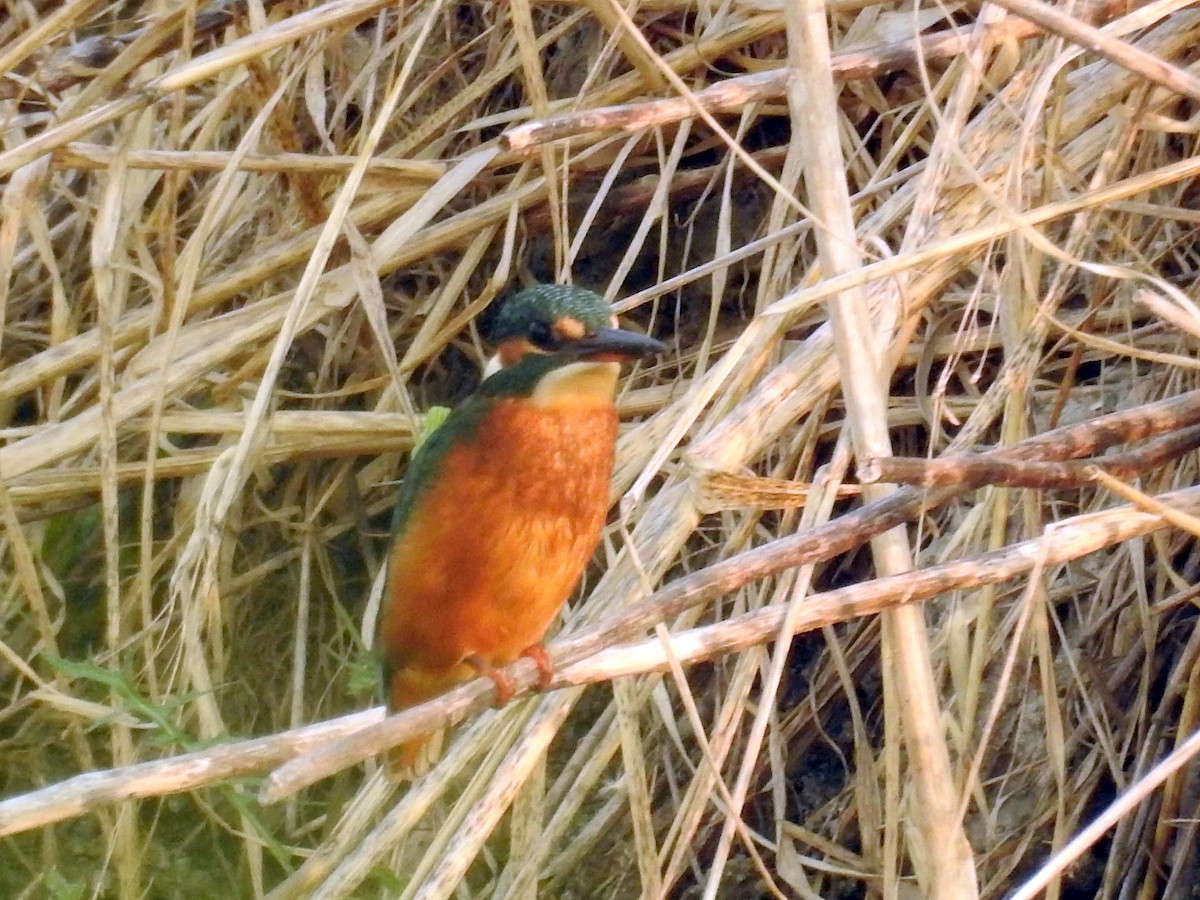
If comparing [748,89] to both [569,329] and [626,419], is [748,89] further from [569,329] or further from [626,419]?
[626,419]

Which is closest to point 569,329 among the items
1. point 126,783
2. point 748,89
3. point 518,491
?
point 518,491

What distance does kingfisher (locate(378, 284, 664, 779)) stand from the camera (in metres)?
1.75

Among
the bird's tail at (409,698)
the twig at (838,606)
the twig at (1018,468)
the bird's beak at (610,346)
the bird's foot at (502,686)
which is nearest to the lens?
the twig at (1018,468)

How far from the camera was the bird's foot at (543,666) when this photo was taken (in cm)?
135

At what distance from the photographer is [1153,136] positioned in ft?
6.37

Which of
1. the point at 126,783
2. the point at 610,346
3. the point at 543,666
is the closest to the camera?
the point at 126,783

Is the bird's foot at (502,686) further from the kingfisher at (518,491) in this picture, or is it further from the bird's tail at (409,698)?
the bird's tail at (409,698)

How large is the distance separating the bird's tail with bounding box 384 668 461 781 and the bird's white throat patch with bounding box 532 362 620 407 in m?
0.39

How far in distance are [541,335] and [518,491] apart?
0.63ft

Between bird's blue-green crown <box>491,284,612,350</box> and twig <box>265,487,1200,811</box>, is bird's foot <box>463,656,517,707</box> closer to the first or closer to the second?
twig <box>265,487,1200,811</box>

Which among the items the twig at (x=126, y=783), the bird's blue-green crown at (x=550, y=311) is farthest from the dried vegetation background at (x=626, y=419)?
the bird's blue-green crown at (x=550, y=311)

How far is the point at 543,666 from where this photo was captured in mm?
1453

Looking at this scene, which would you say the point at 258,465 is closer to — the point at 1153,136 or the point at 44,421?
the point at 44,421

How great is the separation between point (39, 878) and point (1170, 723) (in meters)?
1.69
